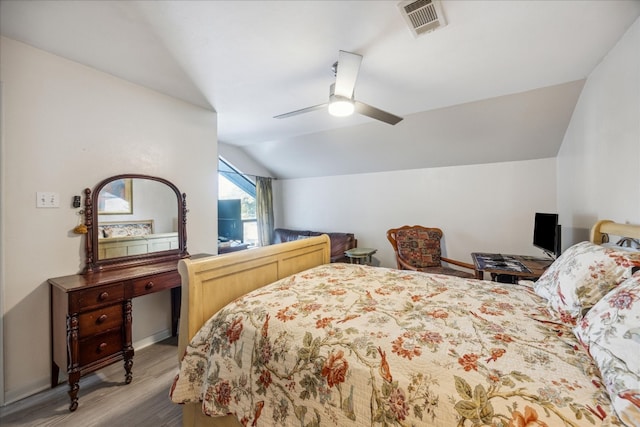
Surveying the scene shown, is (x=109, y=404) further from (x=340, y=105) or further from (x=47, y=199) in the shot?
(x=340, y=105)

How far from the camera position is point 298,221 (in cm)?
502

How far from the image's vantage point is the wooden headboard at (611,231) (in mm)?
1373

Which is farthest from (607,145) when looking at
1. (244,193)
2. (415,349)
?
(244,193)

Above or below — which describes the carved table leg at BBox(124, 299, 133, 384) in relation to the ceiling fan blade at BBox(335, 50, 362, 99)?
below

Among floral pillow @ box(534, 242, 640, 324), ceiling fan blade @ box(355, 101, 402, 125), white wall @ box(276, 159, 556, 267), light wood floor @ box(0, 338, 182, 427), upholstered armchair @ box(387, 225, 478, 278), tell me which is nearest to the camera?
floral pillow @ box(534, 242, 640, 324)

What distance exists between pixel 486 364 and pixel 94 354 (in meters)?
2.29

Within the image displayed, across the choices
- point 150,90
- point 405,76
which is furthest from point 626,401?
point 150,90

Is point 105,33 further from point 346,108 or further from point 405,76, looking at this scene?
point 405,76

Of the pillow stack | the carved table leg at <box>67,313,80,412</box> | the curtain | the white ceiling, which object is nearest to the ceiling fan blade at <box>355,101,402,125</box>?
the white ceiling

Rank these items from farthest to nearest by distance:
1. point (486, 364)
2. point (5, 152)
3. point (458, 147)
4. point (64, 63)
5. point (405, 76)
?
point (458, 147) < point (405, 76) < point (64, 63) < point (5, 152) < point (486, 364)

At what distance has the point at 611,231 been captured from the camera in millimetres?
1546

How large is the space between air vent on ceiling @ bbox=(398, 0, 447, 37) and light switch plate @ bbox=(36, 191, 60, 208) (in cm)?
259

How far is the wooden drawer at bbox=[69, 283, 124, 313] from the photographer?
1648mm

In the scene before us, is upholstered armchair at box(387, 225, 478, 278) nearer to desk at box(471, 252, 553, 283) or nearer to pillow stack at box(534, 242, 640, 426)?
desk at box(471, 252, 553, 283)
